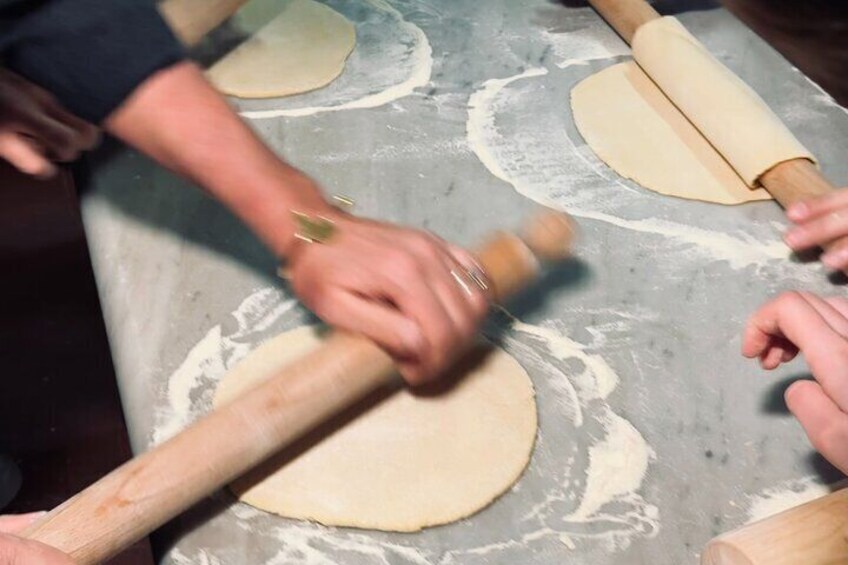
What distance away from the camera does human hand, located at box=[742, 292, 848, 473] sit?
29.3 inches

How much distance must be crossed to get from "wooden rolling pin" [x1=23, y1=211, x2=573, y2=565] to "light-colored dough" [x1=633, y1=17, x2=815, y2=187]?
0.47 metres

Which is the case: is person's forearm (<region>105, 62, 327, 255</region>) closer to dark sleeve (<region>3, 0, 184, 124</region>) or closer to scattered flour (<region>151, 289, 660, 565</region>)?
dark sleeve (<region>3, 0, 184, 124</region>)

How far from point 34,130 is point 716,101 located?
2.95ft

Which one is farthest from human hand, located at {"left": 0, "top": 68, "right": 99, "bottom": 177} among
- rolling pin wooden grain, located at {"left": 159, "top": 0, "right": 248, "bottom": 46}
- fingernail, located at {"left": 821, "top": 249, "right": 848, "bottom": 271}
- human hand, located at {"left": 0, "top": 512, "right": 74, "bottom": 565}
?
fingernail, located at {"left": 821, "top": 249, "right": 848, "bottom": 271}

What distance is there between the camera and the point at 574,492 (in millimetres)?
831

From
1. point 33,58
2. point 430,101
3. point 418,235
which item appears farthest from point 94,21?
point 430,101

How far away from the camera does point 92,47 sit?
876 millimetres

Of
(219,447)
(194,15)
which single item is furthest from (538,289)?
(194,15)

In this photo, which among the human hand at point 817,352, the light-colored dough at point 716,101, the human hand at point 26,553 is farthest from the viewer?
the light-colored dough at point 716,101

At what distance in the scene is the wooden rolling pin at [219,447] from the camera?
69 cm

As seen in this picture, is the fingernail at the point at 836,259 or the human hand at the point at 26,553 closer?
the human hand at the point at 26,553

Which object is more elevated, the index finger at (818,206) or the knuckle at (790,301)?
the knuckle at (790,301)

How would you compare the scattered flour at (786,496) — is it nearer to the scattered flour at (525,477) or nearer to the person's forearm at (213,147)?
the scattered flour at (525,477)

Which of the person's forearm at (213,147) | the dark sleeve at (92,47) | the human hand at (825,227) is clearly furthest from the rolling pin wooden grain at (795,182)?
the dark sleeve at (92,47)
